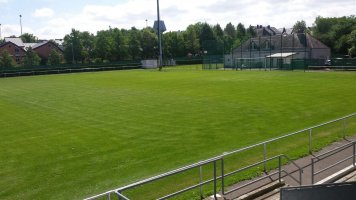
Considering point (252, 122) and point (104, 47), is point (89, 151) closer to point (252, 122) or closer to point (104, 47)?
point (252, 122)

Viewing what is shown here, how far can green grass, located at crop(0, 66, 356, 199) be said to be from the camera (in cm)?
1227

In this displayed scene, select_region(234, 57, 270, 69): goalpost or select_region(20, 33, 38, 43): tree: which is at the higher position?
select_region(20, 33, 38, 43): tree

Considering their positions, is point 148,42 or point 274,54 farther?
point 148,42

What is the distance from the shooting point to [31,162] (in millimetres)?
13922

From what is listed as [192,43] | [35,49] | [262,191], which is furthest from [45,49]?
[262,191]

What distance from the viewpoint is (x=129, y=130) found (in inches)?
721

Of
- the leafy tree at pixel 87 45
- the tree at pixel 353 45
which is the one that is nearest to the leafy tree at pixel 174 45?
the leafy tree at pixel 87 45

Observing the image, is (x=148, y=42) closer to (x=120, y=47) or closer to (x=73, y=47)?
(x=120, y=47)

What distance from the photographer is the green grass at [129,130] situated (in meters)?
12.3

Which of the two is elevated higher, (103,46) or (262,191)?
(103,46)

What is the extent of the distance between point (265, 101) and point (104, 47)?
7943cm

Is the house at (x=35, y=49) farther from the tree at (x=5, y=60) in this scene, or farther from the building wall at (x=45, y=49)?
the tree at (x=5, y=60)

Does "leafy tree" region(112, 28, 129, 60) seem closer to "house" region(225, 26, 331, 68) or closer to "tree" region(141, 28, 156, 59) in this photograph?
"tree" region(141, 28, 156, 59)

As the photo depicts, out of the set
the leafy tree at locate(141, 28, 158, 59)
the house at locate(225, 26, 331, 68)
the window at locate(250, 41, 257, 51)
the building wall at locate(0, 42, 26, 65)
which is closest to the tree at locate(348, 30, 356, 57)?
the house at locate(225, 26, 331, 68)
